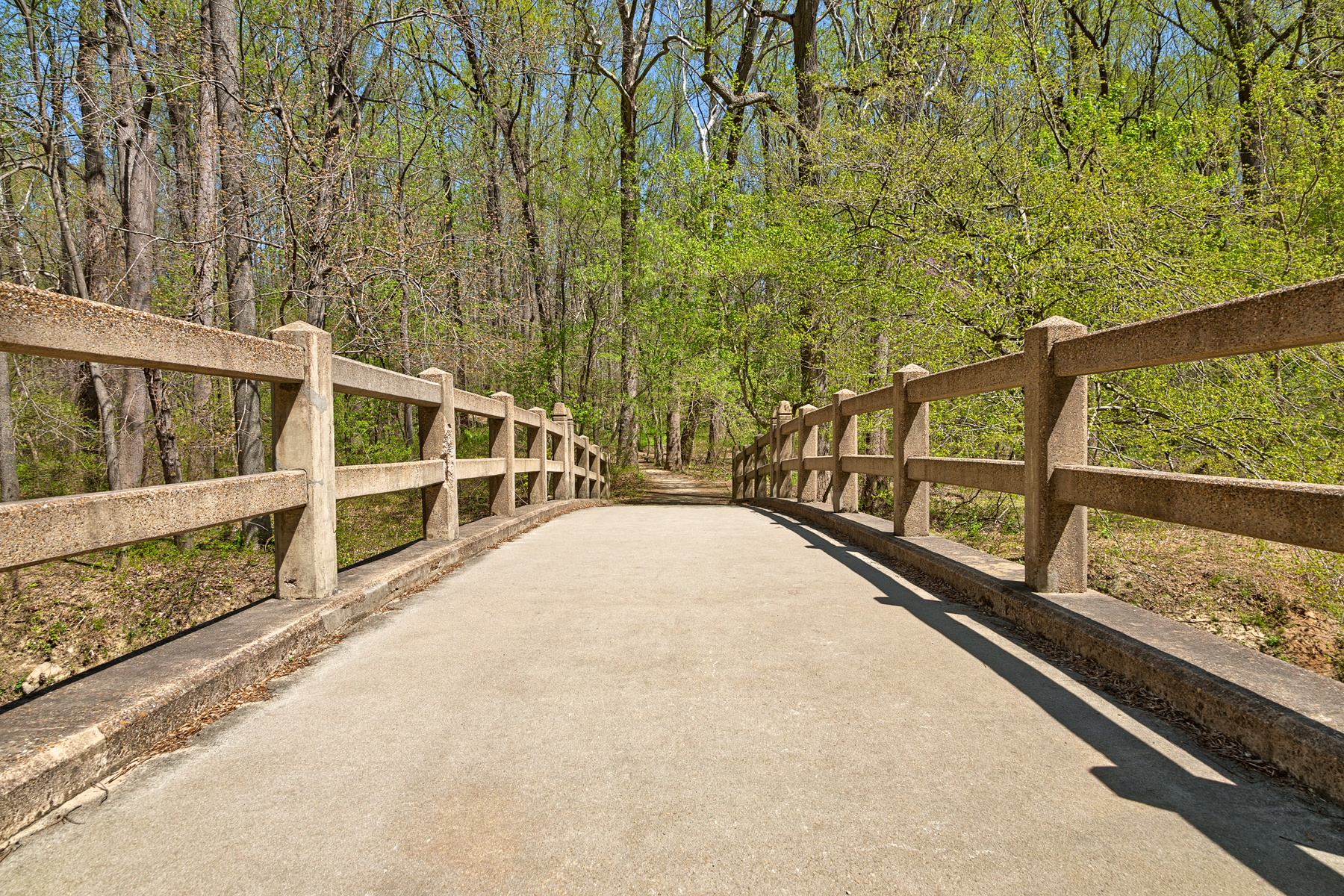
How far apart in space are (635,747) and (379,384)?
9.77 ft

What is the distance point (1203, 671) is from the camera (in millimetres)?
2471

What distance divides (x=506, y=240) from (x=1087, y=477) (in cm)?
1170

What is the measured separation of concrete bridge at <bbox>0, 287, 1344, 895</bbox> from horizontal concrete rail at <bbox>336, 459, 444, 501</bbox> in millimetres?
55

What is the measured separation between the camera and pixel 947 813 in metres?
1.91

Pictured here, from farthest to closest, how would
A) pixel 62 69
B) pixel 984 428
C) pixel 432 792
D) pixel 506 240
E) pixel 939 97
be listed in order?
pixel 506 240
pixel 939 97
pixel 62 69
pixel 984 428
pixel 432 792

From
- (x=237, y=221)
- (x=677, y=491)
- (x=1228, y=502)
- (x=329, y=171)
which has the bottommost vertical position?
(x=677, y=491)

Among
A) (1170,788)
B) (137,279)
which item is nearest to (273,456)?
(1170,788)

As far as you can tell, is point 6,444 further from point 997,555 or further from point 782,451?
point 997,555

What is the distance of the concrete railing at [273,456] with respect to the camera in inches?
85.0

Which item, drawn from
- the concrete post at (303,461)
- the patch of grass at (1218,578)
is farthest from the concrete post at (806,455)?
the concrete post at (303,461)

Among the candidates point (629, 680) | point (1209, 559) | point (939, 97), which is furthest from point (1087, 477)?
point (939, 97)

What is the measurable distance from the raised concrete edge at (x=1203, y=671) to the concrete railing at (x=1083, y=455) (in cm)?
26

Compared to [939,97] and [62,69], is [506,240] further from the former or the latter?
[939,97]

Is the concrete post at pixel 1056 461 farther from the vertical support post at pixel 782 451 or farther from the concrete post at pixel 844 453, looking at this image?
the vertical support post at pixel 782 451
